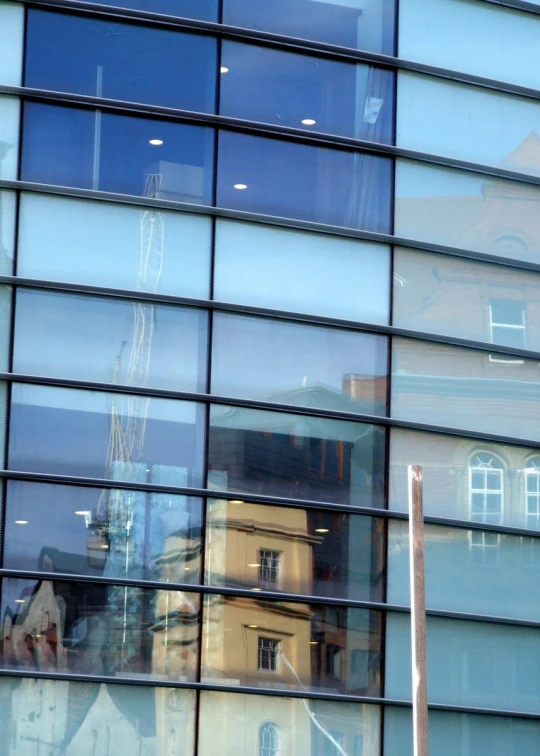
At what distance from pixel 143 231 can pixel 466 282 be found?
4427mm

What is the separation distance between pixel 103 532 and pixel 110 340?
234cm

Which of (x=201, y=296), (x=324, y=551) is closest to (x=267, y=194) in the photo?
(x=201, y=296)

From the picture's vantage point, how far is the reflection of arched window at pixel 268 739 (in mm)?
15422

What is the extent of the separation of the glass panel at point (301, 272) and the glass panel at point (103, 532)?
2803 millimetres

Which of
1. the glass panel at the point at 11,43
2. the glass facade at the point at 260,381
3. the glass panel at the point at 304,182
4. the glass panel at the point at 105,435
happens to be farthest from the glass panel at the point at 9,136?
the glass panel at the point at 105,435

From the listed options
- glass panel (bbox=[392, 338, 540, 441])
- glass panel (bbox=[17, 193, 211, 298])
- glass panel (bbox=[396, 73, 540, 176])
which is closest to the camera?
glass panel (bbox=[17, 193, 211, 298])

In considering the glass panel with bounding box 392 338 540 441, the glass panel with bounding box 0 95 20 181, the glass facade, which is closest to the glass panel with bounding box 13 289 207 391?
the glass facade

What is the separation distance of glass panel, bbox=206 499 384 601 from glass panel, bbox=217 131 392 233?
3.84 meters

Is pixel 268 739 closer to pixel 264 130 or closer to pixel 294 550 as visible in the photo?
pixel 294 550

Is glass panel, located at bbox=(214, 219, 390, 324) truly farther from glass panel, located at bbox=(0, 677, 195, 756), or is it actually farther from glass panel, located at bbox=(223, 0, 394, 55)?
glass panel, located at bbox=(0, 677, 195, 756)

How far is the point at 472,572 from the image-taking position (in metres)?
16.6

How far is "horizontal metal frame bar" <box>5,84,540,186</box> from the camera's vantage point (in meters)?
16.1

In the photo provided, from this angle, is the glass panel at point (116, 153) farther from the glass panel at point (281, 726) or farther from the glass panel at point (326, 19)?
the glass panel at point (281, 726)

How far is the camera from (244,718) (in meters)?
15.4
